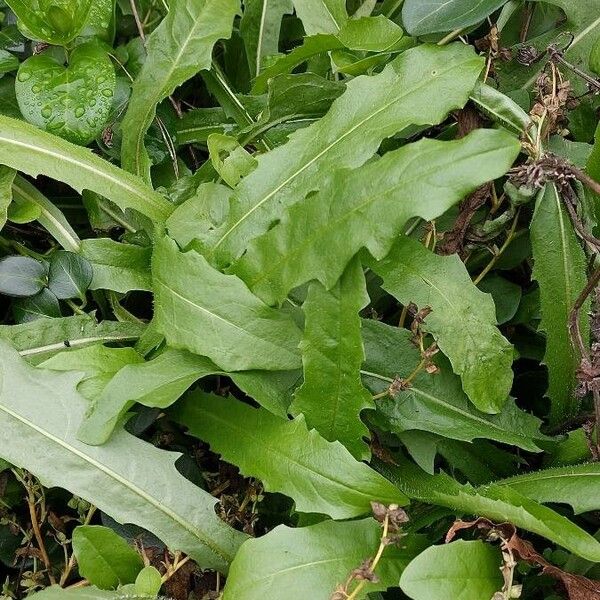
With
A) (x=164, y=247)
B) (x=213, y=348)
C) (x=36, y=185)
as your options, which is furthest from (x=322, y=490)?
(x=36, y=185)

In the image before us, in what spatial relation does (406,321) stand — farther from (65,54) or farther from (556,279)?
(65,54)

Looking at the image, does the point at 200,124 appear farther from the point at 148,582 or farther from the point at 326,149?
the point at 148,582

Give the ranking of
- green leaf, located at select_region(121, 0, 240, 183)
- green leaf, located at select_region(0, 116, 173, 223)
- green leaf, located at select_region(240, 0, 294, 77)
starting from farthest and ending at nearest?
green leaf, located at select_region(240, 0, 294, 77)
green leaf, located at select_region(121, 0, 240, 183)
green leaf, located at select_region(0, 116, 173, 223)

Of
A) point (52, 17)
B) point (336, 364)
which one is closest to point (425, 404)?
point (336, 364)

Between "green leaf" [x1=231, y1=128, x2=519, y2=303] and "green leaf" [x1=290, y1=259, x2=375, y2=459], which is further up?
"green leaf" [x1=231, y1=128, x2=519, y2=303]

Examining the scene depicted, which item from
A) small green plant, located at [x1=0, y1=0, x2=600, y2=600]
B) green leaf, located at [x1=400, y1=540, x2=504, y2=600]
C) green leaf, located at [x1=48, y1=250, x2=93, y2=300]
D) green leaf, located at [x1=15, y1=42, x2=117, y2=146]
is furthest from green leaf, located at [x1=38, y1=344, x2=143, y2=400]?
green leaf, located at [x1=400, y1=540, x2=504, y2=600]

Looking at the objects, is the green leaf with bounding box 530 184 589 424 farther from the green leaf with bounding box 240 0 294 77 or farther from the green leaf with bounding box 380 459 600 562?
the green leaf with bounding box 240 0 294 77
